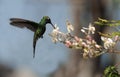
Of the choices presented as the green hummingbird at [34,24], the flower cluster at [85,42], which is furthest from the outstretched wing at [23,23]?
the flower cluster at [85,42]

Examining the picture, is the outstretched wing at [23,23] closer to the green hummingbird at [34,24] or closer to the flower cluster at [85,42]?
the green hummingbird at [34,24]

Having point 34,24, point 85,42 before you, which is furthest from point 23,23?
point 85,42

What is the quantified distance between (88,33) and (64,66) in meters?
5.98

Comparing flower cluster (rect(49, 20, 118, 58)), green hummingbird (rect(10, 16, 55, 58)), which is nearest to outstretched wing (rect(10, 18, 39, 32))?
green hummingbird (rect(10, 16, 55, 58))

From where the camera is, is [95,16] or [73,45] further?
[95,16]

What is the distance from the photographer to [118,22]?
84.1 inches

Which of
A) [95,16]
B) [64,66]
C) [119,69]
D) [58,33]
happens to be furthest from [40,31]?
[64,66]

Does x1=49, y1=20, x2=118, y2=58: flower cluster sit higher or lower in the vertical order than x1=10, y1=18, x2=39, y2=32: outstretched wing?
lower

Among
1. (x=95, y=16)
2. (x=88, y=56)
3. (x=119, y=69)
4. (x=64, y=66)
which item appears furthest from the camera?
(x=64, y=66)

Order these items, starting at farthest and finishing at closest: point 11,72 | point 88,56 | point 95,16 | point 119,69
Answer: point 11,72, point 95,16, point 119,69, point 88,56

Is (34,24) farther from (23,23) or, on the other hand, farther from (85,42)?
(85,42)

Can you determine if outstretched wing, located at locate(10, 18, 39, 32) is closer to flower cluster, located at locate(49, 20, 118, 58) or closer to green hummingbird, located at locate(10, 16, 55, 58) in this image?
green hummingbird, located at locate(10, 16, 55, 58)

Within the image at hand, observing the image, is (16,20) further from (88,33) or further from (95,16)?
(95,16)

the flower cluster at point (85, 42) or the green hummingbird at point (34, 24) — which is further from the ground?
the green hummingbird at point (34, 24)
